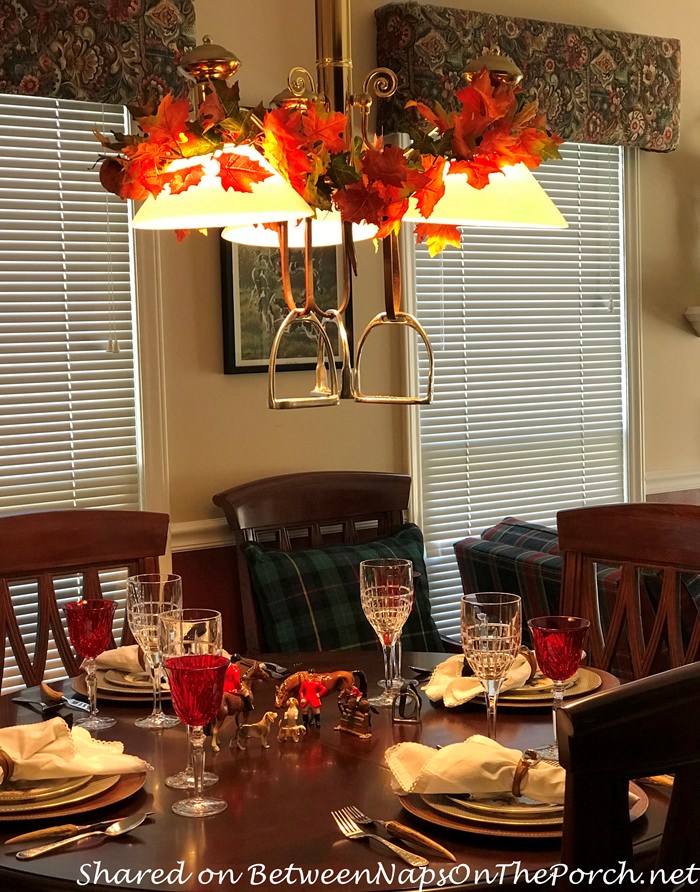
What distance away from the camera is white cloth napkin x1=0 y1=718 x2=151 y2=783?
1.49 m

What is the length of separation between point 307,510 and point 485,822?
1945mm

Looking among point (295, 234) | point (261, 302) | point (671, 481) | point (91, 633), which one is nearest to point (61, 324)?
point (261, 302)

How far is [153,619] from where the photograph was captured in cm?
176

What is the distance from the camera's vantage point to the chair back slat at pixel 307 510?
3150mm

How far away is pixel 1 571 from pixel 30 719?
1.75ft

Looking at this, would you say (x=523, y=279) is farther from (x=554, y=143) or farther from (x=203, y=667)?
→ (x=203, y=667)

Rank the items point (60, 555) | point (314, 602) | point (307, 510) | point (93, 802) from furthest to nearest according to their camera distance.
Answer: point (307, 510), point (314, 602), point (60, 555), point (93, 802)

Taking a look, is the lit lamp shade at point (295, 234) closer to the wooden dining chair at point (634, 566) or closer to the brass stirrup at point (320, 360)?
the brass stirrup at point (320, 360)

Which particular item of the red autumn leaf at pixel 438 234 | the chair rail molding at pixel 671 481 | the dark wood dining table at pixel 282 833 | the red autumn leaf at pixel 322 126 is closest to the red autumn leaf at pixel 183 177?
the red autumn leaf at pixel 322 126

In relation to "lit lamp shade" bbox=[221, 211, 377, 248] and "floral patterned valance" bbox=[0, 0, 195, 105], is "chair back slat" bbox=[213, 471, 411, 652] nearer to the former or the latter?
"floral patterned valance" bbox=[0, 0, 195, 105]

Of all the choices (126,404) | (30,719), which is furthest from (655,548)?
(126,404)

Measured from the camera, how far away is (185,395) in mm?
3258

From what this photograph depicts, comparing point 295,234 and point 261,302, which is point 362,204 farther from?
point 261,302

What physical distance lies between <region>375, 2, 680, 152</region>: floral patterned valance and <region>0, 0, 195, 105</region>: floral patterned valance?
2.35 feet
